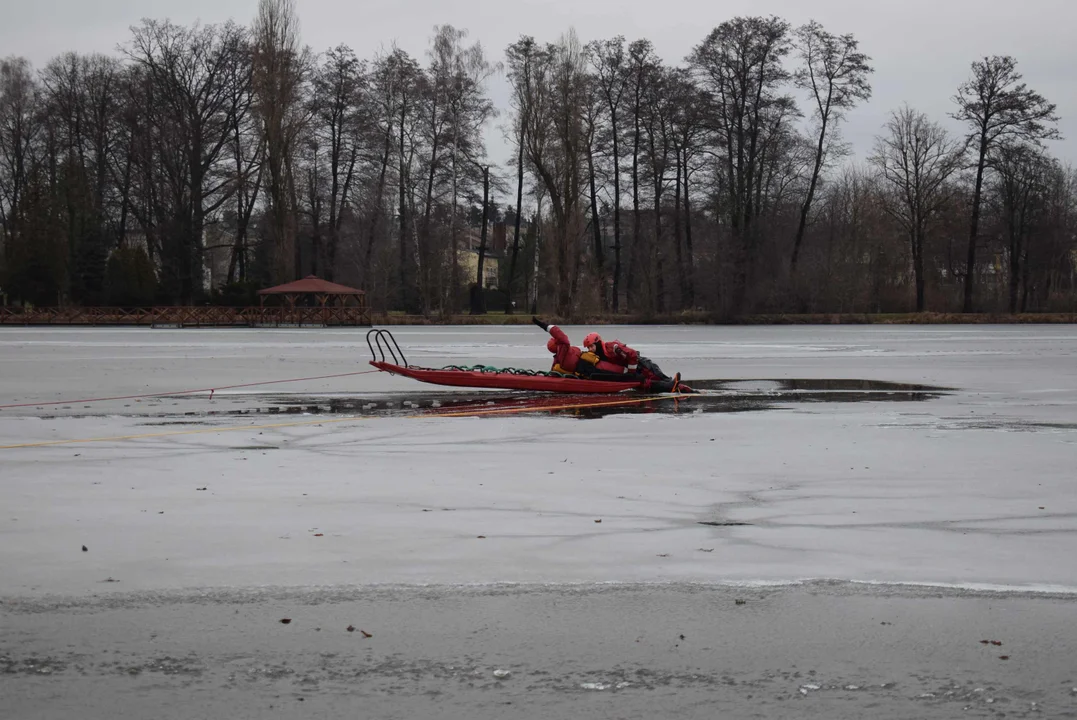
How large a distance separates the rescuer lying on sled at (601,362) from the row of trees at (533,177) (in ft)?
129

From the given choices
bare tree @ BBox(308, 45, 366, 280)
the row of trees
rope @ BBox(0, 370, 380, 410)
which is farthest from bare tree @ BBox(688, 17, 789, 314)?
rope @ BBox(0, 370, 380, 410)

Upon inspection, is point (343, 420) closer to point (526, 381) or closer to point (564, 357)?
point (526, 381)

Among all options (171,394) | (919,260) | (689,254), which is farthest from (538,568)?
(919,260)

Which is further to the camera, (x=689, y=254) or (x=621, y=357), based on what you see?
(x=689, y=254)

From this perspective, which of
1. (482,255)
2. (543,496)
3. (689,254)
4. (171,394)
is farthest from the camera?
(482,255)

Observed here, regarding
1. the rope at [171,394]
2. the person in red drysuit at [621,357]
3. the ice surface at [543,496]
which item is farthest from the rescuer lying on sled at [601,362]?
the rope at [171,394]

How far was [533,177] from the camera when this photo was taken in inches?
2566

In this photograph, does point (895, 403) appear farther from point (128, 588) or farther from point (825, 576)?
point (128, 588)

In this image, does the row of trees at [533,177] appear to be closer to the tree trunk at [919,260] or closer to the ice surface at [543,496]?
the tree trunk at [919,260]

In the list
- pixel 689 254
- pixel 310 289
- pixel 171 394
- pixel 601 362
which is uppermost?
pixel 689 254

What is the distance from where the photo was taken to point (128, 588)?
5430 millimetres

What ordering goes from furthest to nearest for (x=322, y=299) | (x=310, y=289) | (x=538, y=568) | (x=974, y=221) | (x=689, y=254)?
(x=689, y=254)
(x=974, y=221)
(x=322, y=299)
(x=310, y=289)
(x=538, y=568)

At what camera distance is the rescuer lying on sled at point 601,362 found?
17.8m

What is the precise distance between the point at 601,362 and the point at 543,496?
10134mm
